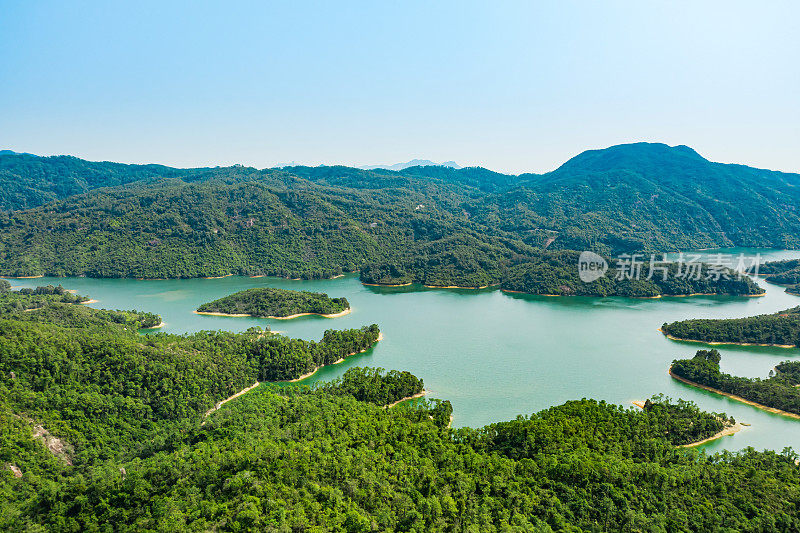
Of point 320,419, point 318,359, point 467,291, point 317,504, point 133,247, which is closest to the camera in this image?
point 317,504

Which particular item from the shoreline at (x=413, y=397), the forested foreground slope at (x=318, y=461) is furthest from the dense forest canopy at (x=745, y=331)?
the shoreline at (x=413, y=397)

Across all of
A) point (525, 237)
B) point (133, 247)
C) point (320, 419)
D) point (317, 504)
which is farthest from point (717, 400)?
point (133, 247)

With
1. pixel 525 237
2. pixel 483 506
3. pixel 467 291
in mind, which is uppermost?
pixel 525 237

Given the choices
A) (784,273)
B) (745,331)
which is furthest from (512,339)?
(784,273)

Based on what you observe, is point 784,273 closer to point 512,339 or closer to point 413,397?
point 512,339

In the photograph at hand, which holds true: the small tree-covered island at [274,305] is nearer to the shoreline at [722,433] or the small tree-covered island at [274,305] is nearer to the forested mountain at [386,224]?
the forested mountain at [386,224]

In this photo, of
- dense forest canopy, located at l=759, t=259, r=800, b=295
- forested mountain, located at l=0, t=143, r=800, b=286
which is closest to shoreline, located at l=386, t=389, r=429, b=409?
forested mountain, located at l=0, t=143, r=800, b=286

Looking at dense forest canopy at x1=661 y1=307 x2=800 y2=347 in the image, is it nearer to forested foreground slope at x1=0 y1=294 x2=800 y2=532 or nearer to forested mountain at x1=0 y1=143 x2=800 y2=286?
forested foreground slope at x1=0 y1=294 x2=800 y2=532

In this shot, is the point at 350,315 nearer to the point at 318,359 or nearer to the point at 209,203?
the point at 318,359
